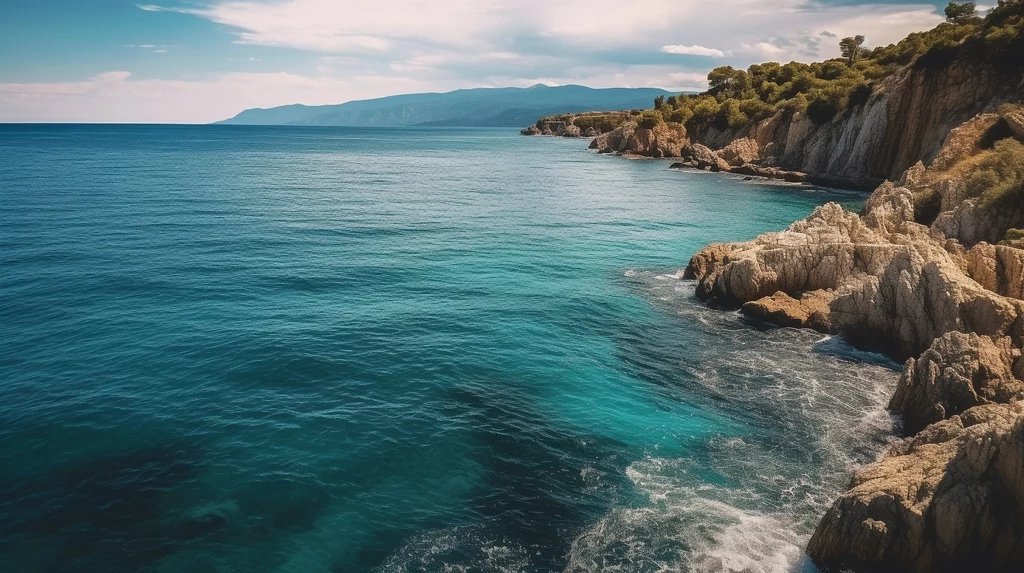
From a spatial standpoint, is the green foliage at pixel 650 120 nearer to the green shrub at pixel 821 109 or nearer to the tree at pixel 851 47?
the tree at pixel 851 47

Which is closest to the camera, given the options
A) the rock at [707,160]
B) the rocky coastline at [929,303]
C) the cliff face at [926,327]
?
the cliff face at [926,327]

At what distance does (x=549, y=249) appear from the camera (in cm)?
5909

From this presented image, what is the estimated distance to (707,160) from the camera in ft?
447

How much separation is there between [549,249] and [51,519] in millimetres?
45210

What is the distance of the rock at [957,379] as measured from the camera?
23.5 metres

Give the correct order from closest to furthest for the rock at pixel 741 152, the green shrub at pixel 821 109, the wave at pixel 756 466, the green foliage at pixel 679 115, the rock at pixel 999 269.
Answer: the wave at pixel 756 466 < the rock at pixel 999 269 < the green shrub at pixel 821 109 < the rock at pixel 741 152 < the green foliage at pixel 679 115

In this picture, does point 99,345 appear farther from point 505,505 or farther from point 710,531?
point 710,531

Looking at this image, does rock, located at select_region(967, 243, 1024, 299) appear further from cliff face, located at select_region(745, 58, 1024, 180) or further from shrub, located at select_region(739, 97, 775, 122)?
shrub, located at select_region(739, 97, 775, 122)

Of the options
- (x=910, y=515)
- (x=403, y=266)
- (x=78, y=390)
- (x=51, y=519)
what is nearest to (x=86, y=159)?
(x=403, y=266)

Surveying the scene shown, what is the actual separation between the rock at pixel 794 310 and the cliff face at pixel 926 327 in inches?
3.6

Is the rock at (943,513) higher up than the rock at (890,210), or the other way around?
the rock at (890,210)

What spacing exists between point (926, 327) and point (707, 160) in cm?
11196

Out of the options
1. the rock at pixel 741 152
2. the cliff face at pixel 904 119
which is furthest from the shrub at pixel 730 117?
the cliff face at pixel 904 119

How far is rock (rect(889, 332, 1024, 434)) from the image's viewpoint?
924 inches
